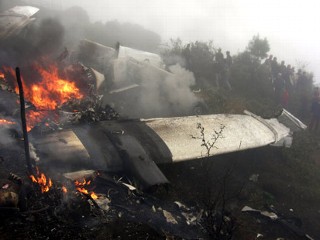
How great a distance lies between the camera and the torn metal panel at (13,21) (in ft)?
37.5

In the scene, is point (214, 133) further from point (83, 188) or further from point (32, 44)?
point (32, 44)

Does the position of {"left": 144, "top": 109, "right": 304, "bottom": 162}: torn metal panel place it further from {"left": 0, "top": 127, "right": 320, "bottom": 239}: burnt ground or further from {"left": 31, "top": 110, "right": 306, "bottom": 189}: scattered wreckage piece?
{"left": 0, "top": 127, "right": 320, "bottom": 239}: burnt ground

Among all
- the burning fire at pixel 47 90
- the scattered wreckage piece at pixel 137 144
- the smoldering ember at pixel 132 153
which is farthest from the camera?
the burning fire at pixel 47 90

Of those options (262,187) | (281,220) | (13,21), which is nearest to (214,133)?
(262,187)

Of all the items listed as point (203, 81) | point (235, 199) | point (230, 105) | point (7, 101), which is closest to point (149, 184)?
point (235, 199)

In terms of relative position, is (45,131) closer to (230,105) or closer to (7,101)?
(7,101)

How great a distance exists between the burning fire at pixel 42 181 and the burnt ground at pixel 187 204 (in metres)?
0.08

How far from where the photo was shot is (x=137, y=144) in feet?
24.0

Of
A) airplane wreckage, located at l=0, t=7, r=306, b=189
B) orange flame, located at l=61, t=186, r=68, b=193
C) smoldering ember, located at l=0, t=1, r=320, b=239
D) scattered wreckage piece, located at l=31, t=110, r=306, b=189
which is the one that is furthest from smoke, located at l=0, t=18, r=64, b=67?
orange flame, located at l=61, t=186, r=68, b=193

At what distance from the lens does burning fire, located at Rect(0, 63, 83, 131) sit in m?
8.56

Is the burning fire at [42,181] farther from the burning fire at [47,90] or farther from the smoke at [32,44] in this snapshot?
the smoke at [32,44]

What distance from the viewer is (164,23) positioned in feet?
115

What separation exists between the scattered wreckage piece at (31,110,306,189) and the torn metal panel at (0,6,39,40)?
616 centimetres

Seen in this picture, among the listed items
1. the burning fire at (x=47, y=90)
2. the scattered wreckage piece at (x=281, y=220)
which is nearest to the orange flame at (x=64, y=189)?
the burning fire at (x=47, y=90)
